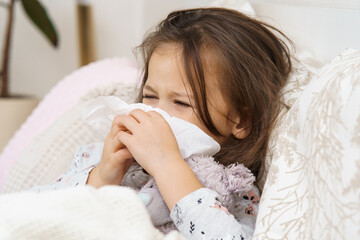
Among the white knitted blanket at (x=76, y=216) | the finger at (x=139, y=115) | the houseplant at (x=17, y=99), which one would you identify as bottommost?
the houseplant at (x=17, y=99)

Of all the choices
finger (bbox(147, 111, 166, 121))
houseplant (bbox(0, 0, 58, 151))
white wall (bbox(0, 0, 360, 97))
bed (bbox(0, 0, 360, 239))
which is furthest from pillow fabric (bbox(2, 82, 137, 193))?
houseplant (bbox(0, 0, 58, 151))

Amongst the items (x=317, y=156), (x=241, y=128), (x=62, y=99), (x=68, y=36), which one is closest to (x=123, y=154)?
(x=241, y=128)

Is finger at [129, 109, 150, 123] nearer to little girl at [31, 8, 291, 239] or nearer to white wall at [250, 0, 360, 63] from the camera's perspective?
little girl at [31, 8, 291, 239]

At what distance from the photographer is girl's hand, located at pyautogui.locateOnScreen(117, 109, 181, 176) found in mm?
804

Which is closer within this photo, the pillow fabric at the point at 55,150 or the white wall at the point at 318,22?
the white wall at the point at 318,22

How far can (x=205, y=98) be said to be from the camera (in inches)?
36.5

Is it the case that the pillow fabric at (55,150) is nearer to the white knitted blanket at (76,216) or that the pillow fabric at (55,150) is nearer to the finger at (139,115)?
the finger at (139,115)

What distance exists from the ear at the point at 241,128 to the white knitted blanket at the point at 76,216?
438 millimetres

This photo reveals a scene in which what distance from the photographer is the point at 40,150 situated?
1.17 meters

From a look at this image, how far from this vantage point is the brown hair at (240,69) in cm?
93

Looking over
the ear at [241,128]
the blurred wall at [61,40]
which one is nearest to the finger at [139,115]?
the ear at [241,128]

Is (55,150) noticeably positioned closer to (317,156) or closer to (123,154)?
(123,154)

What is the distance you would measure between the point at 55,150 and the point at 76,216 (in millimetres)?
633

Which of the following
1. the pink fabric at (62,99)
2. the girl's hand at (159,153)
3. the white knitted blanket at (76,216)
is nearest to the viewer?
the white knitted blanket at (76,216)
